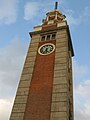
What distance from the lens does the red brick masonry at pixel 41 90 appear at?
1093 inches

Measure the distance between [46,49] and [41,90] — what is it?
333 inches

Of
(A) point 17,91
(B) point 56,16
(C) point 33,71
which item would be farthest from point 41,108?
(B) point 56,16

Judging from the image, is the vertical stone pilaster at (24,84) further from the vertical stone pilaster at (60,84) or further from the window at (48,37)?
the vertical stone pilaster at (60,84)

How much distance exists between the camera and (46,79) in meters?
31.3

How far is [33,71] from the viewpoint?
33.4 m

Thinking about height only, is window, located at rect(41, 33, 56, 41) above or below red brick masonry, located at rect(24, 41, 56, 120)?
above

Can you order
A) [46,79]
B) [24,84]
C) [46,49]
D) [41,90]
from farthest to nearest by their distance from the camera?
[46,49]
[24,84]
[46,79]
[41,90]

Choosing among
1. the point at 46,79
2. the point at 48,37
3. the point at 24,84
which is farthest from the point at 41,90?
the point at 48,37

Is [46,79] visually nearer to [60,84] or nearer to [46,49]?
[60,84]

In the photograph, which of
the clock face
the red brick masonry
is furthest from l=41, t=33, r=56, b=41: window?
the red brick masonry

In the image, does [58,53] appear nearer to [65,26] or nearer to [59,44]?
[59,44]

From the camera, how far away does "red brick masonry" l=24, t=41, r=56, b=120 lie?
27753 millimetres

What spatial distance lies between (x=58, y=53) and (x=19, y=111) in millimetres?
11450

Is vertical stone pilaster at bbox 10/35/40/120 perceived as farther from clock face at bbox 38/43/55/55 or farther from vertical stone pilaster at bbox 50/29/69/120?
vertical stone pilaster at bbox 50/29/69/120
